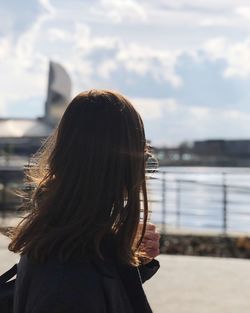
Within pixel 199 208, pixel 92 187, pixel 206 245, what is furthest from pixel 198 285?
pixel 199 208

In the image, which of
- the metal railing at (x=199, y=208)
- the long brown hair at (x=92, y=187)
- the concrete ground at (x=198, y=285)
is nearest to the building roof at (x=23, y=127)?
the metal railing at (x=199, y=208)

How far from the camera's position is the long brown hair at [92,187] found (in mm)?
1792

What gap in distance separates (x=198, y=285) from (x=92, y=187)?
546cm

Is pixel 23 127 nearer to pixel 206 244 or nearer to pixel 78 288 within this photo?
pixel 206 244

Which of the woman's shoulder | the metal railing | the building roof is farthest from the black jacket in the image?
the building roof

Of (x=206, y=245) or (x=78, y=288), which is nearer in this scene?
(x=78, y=288)

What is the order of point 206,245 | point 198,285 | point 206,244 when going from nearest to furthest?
1. point 198,285
2. point 206,245
3. point 206,244

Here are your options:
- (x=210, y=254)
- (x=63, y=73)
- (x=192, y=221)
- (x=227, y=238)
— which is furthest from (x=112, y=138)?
(x=63, y=73)

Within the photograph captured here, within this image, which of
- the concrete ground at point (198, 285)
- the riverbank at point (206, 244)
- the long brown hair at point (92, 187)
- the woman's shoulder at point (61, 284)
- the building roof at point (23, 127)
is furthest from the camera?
the building roof at point (23, 127)

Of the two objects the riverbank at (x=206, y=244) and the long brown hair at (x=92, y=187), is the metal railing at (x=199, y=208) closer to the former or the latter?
the riverbank at (x=206, y=244)

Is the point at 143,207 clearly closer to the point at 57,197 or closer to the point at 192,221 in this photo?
the point at 57,197

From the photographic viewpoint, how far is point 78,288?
66.5 inches

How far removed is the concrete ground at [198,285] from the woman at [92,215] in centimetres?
435

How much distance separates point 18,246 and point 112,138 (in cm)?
36
